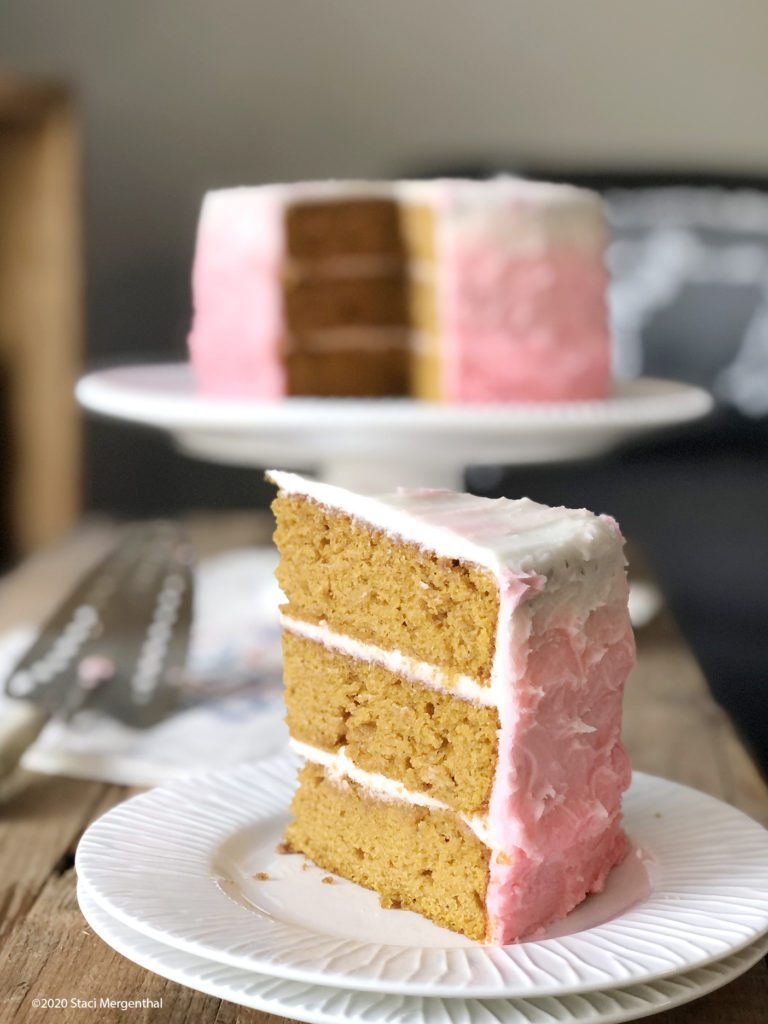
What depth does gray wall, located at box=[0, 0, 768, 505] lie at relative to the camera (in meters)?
3.37

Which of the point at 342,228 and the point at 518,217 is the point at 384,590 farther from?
the point at 342,228

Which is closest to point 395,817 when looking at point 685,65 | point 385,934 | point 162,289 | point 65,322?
point 385,934

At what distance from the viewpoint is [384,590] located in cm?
87

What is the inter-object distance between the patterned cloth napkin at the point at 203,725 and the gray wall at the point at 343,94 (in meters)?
1.99

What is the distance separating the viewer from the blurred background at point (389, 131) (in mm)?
3217

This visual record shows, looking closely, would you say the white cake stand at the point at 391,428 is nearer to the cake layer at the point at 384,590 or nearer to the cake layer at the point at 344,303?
the cake layer at the point at 344,303

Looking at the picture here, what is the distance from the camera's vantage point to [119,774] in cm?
112

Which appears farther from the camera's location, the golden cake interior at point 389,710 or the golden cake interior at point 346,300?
the golden cake interior at point 346,300

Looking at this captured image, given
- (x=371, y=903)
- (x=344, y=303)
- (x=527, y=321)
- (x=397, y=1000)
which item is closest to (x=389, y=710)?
(x=371, y=903)

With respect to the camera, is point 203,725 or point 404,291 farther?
point 404,291

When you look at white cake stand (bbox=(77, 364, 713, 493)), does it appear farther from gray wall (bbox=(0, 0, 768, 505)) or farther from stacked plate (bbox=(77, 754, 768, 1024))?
gray wall (bbox=(0, 0, 768, 505))

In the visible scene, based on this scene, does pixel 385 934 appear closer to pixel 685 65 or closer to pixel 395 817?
pixel 395 817

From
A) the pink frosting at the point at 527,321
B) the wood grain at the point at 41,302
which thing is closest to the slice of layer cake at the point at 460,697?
the pink frosting at the point at 527,321

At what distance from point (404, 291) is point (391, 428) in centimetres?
59
